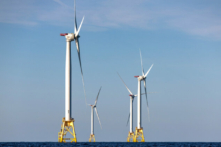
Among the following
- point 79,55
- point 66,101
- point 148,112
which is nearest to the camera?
point 66,101

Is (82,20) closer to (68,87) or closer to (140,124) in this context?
(68,87)

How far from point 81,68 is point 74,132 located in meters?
17.0

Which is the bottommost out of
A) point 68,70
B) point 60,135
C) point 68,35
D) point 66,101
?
point 60,135

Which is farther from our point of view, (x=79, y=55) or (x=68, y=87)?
(x=79, y=55)

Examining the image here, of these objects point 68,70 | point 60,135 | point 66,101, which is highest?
point 68,70

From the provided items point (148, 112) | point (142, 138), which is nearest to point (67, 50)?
point (148, 112)

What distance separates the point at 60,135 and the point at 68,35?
92.2ft

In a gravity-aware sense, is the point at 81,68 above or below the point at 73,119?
above

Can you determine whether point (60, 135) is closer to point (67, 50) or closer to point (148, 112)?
point (67, 50)

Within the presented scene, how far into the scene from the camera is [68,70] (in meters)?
116

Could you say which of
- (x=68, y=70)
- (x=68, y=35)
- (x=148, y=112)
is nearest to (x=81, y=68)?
(x=68, y=70)

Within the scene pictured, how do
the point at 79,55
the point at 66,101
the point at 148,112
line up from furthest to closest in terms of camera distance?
1. the point at 148,112
2. the point at 79,55
3. the point at 66,101

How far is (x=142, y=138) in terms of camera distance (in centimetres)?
19925

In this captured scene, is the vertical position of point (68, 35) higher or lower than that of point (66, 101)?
higher
